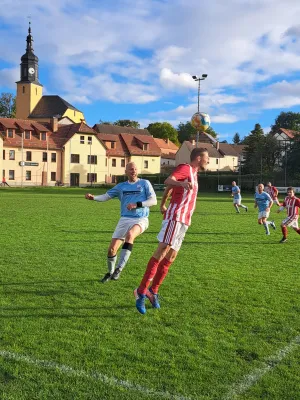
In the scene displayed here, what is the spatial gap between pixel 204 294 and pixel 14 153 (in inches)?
2348

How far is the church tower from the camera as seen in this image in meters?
83.9

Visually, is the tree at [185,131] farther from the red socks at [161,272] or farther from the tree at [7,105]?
the red socks at [161,272]

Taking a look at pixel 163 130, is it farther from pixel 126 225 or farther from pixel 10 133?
pixel 126 225

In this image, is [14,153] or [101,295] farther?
[14,153]

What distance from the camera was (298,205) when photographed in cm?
1246

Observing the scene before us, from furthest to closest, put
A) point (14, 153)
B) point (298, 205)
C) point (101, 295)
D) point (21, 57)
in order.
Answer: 1. point (21, 57)
2. point (14, 153)
3. point (298, 205)
4. point (101, 295)

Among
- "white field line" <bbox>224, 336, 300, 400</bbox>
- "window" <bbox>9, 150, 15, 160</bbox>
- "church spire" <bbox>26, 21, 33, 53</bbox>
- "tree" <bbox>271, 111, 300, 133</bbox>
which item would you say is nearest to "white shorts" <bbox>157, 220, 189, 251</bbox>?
"white field line" <bbox>224, 336, 300, 400</bbox>

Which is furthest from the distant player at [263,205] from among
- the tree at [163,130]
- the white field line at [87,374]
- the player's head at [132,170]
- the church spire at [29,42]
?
the tree at [163,130]

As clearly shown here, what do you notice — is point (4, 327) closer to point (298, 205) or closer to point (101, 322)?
point (101, 322)

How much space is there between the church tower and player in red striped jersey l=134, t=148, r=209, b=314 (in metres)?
84.0

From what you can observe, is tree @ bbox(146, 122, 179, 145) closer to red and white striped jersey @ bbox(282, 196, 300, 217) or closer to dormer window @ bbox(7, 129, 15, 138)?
dormer window @ bbox(7, 129, 15, 138)

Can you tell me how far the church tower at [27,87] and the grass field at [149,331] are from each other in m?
80.7

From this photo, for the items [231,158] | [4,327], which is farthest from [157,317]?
[231,158]

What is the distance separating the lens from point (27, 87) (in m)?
83.9
